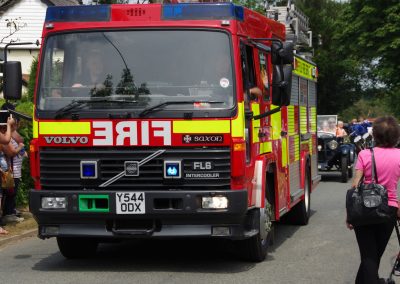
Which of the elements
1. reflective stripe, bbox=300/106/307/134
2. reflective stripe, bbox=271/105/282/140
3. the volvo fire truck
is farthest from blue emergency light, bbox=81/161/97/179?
reflective stripe, bbox=300/106/307/134

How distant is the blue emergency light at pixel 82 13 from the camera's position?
794 centimetres

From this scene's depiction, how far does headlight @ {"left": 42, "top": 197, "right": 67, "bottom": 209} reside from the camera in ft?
25.2

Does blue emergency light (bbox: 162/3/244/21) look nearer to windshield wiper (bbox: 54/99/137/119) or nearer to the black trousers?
windshield wiper (bbox: 54/99/137/119)

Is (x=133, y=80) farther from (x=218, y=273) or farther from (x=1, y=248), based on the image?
(x=1, y=248)

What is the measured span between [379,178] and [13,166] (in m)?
6.81

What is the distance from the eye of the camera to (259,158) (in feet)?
27.1

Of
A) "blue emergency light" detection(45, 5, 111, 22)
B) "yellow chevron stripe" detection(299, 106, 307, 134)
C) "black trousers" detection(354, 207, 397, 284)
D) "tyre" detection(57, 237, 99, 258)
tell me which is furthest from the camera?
"yellow chevron stripe" detection(299, 106, 307, 134)

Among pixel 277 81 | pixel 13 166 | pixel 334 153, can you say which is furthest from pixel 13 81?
pixel 334 153

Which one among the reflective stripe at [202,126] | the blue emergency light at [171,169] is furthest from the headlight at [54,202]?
the reflective stripe at [202,126]

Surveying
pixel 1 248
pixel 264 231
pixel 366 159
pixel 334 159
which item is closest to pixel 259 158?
pixel 264 231

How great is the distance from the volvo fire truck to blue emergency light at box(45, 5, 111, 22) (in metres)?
0.01

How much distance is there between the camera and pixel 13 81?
26.2ft

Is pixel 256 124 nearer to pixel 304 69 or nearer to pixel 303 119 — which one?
pixel 303 119

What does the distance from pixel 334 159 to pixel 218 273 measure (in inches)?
508
